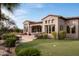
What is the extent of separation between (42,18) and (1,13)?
2.02 feet

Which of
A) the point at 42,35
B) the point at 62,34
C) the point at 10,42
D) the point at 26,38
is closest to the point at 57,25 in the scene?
the point at 62,34

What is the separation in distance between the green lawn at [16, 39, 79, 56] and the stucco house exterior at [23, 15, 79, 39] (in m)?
0.13

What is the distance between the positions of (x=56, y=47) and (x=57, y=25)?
12.9 inches

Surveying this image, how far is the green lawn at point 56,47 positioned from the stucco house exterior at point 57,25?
13 centimetres

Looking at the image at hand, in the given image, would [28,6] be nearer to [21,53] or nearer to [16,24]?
[16,24]

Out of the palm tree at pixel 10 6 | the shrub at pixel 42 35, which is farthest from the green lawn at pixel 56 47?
the palm tree at pixel 10 6

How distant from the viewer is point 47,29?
17.9 feet

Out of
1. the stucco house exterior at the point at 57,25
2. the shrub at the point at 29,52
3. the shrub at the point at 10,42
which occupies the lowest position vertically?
the shrub at the point at 29,52

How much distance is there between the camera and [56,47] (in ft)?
17.9

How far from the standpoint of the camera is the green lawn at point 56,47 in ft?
17.7

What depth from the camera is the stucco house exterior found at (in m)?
5.44

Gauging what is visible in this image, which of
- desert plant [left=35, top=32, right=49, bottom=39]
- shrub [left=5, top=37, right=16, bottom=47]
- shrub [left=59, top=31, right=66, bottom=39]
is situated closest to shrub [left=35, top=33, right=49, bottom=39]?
desert plant [left=35, top=32, right=49, bottom=39]

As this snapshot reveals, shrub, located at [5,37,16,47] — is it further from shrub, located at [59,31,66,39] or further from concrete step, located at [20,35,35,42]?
shrub, located at [59,31,66,39]

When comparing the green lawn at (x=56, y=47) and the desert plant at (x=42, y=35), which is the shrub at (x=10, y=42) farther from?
the desert plant at (x=42, y=35)
